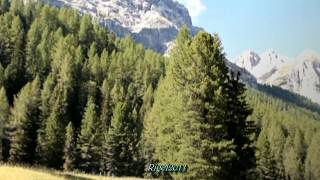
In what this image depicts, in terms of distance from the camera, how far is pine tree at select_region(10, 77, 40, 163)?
99.0 meters

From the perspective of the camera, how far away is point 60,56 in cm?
14138

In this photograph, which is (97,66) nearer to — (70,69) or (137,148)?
(70,69)

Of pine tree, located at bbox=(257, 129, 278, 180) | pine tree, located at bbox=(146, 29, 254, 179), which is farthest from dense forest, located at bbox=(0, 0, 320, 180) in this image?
pine tree, located at bbox=(257, 129, 278, 180)

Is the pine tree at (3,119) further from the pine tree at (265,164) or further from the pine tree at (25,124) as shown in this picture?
the pine tree at (265,164)

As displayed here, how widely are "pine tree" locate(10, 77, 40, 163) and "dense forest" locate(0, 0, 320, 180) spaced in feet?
0.71

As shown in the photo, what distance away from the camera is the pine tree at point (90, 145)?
347 feet

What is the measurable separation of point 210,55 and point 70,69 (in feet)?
304

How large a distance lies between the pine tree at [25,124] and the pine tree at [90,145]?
32.9 ft

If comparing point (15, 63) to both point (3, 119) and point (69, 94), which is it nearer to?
point (69, 94)

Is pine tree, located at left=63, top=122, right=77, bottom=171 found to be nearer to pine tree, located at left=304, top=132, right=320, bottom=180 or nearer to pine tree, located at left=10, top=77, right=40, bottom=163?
pine tree, located at left=10, top=77, right=40, bottom=163

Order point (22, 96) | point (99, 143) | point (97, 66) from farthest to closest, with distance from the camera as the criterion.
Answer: point (97, 66) → point (22, 96) → point (99, 143)

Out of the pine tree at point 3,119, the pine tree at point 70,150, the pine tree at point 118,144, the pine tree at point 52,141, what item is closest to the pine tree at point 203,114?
the pine tree at point 118,144

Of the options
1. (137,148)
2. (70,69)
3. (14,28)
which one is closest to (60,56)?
(70,69)

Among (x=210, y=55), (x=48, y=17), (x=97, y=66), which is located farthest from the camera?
(x=48, y=17)
